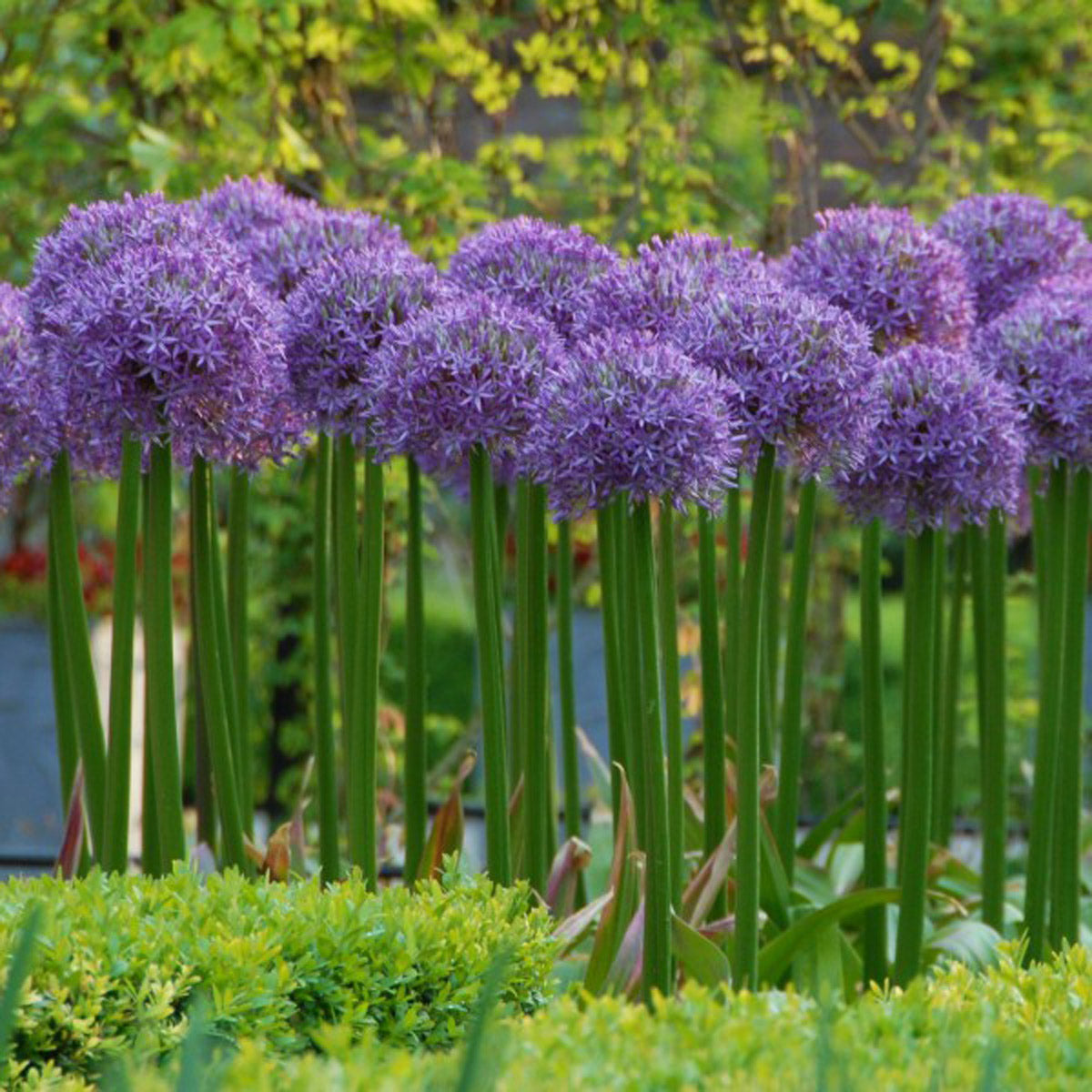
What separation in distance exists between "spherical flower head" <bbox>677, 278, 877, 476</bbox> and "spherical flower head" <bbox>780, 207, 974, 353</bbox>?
703 mm

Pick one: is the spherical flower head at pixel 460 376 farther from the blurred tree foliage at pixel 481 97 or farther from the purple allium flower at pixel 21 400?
the blurred tree foliage at pixel 481 97

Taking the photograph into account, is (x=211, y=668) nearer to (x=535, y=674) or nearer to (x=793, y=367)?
(x=535, y=674)

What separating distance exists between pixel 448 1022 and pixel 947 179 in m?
5.27

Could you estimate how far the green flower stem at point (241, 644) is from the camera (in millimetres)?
3908

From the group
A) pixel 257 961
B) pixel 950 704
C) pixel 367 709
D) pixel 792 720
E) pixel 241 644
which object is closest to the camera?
pixel 257 961

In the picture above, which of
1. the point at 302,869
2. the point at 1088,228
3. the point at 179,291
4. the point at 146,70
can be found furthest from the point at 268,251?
the point at 1088,228

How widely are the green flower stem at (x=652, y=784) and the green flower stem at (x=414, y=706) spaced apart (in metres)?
0.64

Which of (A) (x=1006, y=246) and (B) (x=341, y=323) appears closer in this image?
(B) (x=341, y=323)

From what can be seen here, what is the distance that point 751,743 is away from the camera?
326 centimetres

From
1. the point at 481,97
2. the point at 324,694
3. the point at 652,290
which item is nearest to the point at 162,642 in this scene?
the point at 324,694

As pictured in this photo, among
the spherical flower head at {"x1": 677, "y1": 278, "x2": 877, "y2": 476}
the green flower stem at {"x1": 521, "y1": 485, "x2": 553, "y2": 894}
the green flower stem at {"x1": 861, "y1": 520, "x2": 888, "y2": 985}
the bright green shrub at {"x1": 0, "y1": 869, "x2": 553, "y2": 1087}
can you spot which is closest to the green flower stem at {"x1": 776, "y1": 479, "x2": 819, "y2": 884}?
the green flower stem at {"x1": 861, "y1": 520, "x2": 888, "y2": 985}

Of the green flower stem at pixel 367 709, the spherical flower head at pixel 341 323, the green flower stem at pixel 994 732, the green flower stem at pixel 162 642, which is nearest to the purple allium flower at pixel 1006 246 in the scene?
the green flower stem at pixel 994 732

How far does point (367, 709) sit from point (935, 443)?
3.98ft

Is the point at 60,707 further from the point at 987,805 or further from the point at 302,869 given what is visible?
the point at 987,805
